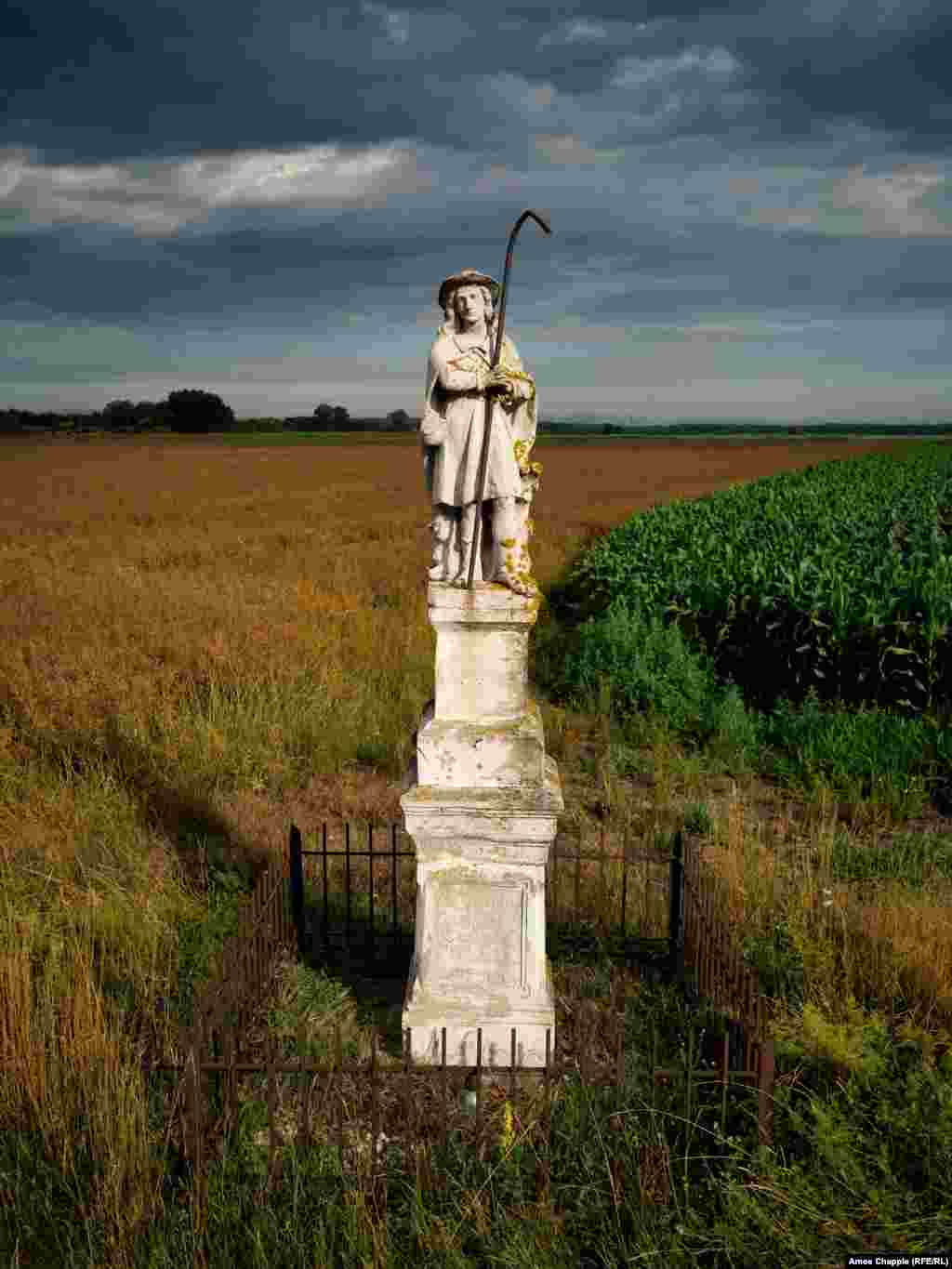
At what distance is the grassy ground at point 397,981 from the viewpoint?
344 centimetres

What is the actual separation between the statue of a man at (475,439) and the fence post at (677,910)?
7.08 feet

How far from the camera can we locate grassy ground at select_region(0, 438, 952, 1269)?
3436mm

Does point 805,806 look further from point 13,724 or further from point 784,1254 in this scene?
point 13,724

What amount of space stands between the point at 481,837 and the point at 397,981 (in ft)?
5.38

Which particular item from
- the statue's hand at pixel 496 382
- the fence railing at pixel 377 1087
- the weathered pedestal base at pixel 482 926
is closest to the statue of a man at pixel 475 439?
the statue's hand at pixel 496 382

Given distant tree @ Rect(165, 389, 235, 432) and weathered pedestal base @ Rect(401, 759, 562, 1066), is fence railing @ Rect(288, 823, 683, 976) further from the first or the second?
distant tree @ Rect(165, 389, 235, 432)

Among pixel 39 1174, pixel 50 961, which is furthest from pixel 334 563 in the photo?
pixel 39 1174

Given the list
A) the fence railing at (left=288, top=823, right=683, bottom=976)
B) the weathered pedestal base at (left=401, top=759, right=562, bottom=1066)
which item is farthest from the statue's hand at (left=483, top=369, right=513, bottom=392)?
the fence railing at (left=288, top=823, right=683, bottom=976)

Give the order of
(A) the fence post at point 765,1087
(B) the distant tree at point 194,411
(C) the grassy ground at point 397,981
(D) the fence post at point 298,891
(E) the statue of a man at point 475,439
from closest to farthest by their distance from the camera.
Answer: (C) the grassy ground at point 397,981 → (A) the fence post at point 765,1087 → (E) the statue of a man at point 475,439 → (D) the fence post at point 298,891 → (B) the distant tree at point 194,411

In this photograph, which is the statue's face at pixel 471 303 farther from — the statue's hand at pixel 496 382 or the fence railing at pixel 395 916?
the fence railing at pixel 395 916

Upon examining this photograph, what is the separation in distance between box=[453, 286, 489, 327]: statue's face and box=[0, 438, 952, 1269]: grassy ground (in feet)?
10.2

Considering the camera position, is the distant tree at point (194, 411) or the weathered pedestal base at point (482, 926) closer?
the weathered pedestal base at point (482, 926)

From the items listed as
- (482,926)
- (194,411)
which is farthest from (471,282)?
(194,411)

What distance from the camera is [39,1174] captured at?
12.2 feet
